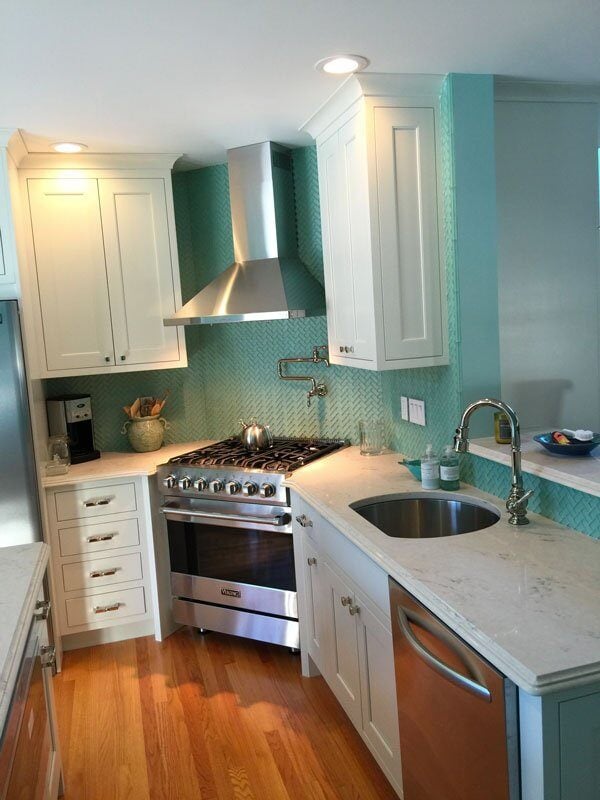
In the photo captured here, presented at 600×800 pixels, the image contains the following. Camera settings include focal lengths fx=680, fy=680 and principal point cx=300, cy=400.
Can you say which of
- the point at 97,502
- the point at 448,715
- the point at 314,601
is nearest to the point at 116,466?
the point at 97,502

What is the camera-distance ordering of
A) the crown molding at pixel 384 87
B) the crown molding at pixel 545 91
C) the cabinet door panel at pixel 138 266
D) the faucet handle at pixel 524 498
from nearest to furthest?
the faucet handle at pixel 524 498, the crown molding at pixel 384 87, the crown molding at pixel 545 91, the cabinet door panel at pixel 138 266

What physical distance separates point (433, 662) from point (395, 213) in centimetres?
169

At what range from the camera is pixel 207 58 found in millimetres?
2246

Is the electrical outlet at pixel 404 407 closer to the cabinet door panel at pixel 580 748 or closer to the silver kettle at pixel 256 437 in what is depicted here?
the silver kettle at pixel 256 437

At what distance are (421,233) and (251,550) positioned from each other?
165cm

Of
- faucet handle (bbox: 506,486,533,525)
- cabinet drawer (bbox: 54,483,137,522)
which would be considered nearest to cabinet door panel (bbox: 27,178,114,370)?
cabinet drawer (bbox: 54,483,137,522)

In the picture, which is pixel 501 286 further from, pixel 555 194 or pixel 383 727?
pixel 383 727

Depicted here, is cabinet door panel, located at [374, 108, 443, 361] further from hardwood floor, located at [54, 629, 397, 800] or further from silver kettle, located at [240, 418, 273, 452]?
hardwood floor, located at [54, 629, 397, 800]

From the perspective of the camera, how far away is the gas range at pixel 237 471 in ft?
10.2

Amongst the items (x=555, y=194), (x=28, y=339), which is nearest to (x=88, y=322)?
(x=28, y=339)

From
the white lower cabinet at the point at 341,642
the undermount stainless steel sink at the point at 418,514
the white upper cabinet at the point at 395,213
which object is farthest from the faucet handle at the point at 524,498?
the white upper cabinet at the point at 395,213

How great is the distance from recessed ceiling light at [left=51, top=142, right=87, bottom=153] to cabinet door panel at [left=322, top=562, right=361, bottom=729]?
2235mm

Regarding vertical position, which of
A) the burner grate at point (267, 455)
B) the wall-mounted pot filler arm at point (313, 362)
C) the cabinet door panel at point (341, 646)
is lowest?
the cabinet door panel at point (341, 646)

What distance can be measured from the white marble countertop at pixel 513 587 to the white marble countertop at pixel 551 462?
18 centimetres
